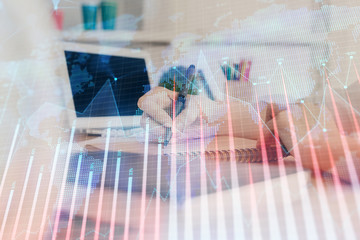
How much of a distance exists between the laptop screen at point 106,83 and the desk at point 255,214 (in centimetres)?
43

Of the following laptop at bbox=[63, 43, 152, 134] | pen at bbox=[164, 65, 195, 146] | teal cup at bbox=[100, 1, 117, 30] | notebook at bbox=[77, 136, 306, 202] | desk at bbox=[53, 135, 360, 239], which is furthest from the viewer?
teal cup at bbox=[100, 1, 117, 30]

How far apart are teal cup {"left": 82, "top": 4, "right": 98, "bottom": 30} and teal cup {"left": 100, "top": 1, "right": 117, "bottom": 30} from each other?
0.05m

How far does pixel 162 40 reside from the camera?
1299 millimetres

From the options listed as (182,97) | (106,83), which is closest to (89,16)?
(106,83)

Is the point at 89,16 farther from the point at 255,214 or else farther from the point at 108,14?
the point at 255,214

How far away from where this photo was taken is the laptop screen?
1167mm

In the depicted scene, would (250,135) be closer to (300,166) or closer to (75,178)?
(300,166)

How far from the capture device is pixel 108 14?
1477 mm

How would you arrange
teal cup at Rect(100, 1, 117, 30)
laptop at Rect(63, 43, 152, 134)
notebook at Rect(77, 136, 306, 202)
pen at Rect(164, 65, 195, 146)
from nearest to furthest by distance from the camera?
notebook at Rect(77, 136, 306, 202), pen at Rect(164, 65, 195, 146), laptop at Rect(63, 43, 152, 134), teal cup at Rect(100, 1, 117, 30)
